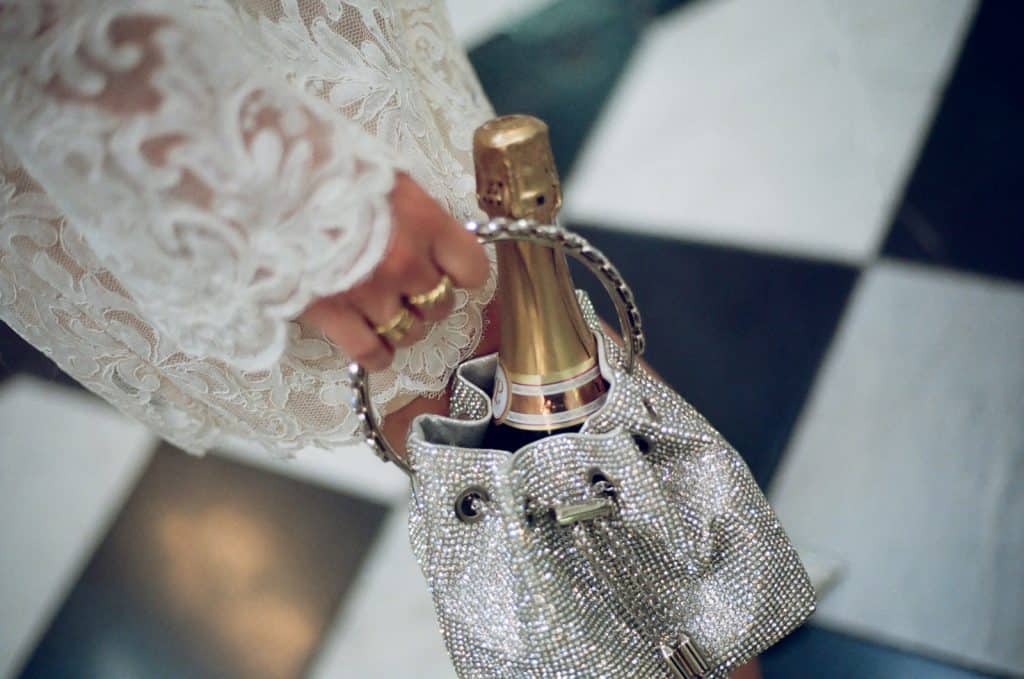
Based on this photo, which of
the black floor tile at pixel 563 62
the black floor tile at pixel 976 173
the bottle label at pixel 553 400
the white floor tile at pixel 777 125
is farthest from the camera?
the black floor tile at pixel 563 62

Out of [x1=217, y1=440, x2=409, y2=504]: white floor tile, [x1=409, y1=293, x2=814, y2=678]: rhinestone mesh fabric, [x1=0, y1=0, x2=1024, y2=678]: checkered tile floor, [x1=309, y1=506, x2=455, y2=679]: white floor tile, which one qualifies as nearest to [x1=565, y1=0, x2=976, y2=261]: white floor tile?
[x1=0, y1=0, x2=1024, y2=678]: checkered tile floor

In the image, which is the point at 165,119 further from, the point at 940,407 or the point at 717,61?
the point at 717,61

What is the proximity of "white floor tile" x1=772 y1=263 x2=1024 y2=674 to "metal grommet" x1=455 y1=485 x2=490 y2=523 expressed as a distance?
0.53 m

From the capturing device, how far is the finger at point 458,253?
0.35 meters

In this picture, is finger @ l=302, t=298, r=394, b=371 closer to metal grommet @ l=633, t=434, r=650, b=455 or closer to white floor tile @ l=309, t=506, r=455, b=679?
metal grommet @ l=633, t=434, r=650, b=455

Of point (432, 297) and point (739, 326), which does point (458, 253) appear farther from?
point (739, 326)

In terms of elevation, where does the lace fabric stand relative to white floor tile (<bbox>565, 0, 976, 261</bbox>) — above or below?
above

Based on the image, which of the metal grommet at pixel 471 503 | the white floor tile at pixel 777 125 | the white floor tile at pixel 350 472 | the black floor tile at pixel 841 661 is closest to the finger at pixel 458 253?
the metal grommet at pixel 471 503

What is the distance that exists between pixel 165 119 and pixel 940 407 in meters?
0.83

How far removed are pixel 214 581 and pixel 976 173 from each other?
1067 mm

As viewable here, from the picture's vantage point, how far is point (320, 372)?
1.59ft

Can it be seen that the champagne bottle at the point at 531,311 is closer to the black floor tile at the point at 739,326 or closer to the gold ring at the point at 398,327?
the gold ring at the point at 398,327

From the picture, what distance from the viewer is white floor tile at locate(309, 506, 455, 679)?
87 centimetres

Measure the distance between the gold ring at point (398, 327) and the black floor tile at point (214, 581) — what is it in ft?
2.18
